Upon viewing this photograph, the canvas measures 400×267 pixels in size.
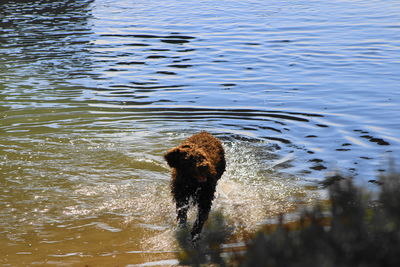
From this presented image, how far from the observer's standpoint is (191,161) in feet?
24.1

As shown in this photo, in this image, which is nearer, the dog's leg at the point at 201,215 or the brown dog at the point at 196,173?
the brown dog at the point at 196,173

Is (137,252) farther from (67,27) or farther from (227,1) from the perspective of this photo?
(227,1)

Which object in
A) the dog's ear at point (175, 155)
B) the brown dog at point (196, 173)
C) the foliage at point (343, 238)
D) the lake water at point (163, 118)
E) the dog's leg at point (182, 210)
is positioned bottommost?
the lake water at point (163, 118)

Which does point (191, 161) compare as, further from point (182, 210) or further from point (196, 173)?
point (182, 210)

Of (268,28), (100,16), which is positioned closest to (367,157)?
(268,28)

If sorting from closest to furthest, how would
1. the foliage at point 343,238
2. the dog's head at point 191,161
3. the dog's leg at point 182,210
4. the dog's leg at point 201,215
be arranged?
the foliage at point 343,238
the dog's head at point 191,161
the dog's leg at point 201,215
the dog's leg at point 182,210

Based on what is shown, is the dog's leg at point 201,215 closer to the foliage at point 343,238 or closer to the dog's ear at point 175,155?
the dog's ear at point 175,155

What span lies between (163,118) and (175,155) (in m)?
5.48

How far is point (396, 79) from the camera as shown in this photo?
49.1ft

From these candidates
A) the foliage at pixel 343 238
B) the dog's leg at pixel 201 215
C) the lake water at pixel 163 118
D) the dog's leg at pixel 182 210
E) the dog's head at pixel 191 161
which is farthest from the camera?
the lake water at pixel 163 118

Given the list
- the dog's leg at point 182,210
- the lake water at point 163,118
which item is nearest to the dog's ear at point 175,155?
the dog's leg at point 182,210

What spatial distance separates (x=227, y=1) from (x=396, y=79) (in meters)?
17.3

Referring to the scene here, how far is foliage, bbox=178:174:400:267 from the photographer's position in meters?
3.43

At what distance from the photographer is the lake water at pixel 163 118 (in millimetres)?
8141
